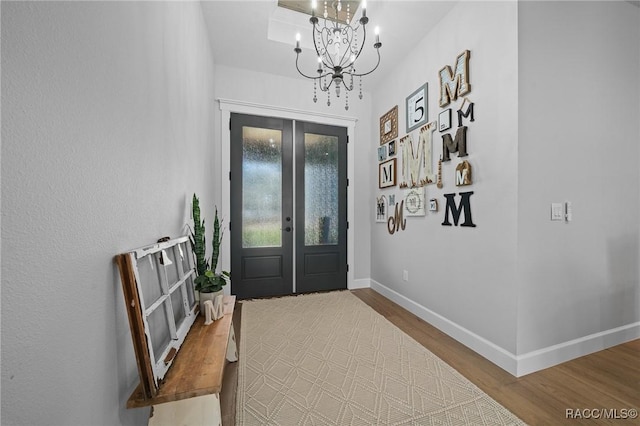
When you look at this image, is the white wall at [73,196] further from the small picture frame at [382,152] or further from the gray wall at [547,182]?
the small picture frame at [382,152]

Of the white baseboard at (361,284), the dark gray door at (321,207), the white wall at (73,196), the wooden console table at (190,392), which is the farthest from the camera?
the white baseboard at (361,284)

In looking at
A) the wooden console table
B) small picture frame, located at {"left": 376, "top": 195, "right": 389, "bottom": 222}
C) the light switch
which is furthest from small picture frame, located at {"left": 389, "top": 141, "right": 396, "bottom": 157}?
the wooden console table

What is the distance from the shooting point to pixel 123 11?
93cm

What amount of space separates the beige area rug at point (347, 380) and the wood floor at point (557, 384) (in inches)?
3.5

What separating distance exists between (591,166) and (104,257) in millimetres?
3047

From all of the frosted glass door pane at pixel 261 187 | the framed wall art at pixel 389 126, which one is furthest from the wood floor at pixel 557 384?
the framed wall art at pixel 389 126

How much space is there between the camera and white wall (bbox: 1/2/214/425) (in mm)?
511

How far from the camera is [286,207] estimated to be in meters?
3.49

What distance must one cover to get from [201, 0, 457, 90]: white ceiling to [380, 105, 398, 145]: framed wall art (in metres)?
0.56

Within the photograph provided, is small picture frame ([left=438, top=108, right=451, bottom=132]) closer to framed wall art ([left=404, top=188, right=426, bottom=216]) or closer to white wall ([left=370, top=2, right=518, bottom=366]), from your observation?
white wall ([left=370, top=2, right=518, bottom=366])

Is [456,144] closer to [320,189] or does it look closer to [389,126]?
[389,126]

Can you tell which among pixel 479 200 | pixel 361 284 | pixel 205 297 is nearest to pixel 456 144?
pixel 479 200

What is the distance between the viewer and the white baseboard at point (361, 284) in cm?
377

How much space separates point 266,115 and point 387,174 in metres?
1.77
